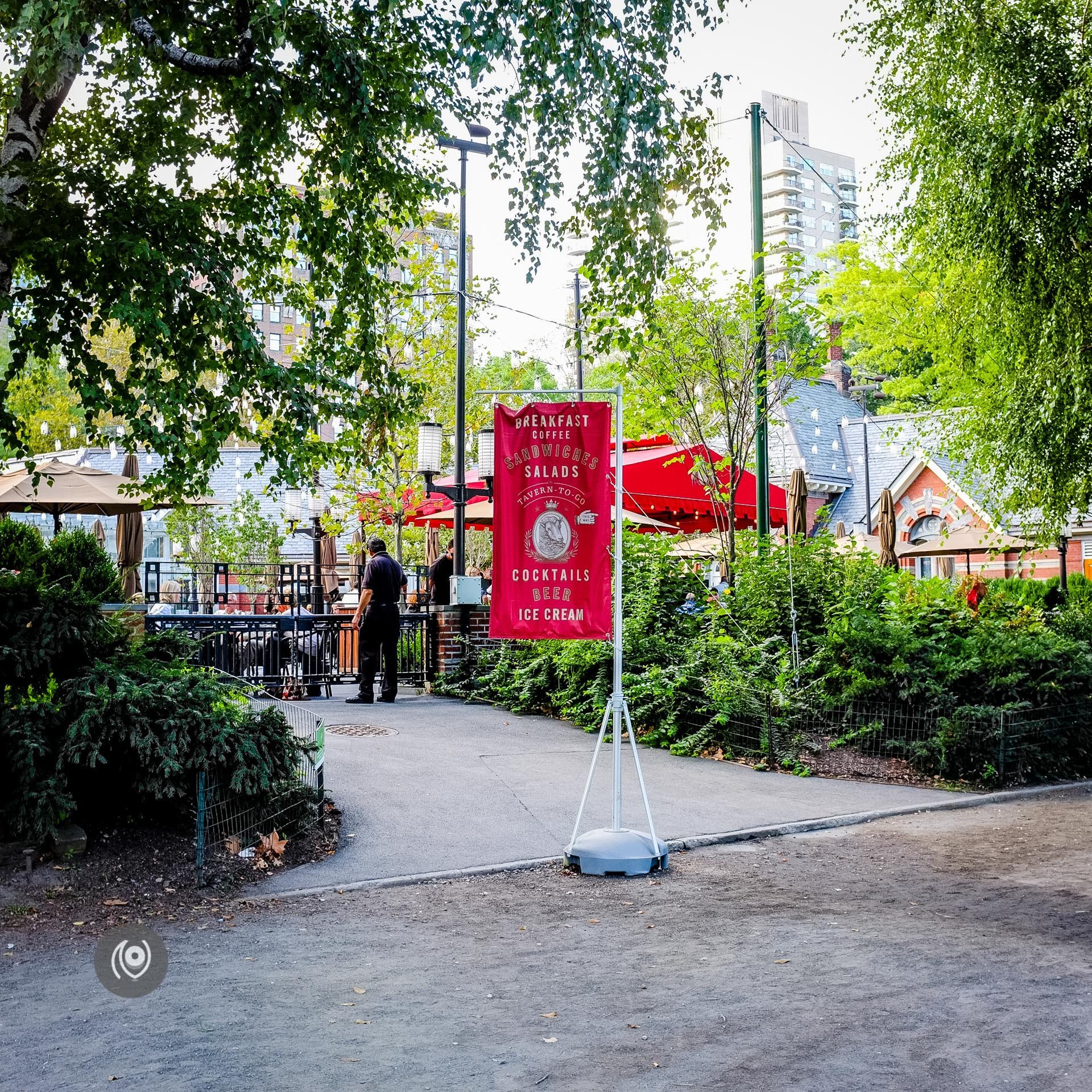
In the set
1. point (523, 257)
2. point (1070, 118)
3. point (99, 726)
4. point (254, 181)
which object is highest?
point (1070, 118)

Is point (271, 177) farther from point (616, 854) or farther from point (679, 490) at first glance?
point (679, 490)

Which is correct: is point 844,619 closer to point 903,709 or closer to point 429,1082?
point 903,709

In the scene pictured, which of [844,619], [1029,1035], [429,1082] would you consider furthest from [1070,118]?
[429,1082]

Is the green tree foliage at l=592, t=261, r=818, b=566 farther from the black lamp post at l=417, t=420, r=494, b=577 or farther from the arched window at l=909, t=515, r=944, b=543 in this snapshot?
the arched window at l=909, t=515, r=944, b=543

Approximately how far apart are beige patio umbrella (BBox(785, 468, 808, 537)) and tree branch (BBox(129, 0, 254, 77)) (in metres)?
10.6

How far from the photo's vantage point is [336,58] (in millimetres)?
6695

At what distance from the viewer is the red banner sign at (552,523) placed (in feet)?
23.6

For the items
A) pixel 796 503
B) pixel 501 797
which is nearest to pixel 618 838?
pixel 501 797

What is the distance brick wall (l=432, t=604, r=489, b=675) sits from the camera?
14.7 m

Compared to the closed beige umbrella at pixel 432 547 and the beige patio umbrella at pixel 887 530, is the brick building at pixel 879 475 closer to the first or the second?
the beige patio umbrella at pixel 887 530

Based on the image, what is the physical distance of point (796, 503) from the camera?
17531mm

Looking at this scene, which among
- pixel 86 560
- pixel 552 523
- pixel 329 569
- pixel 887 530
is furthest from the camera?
pixel 887 530

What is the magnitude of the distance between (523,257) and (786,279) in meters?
6.95

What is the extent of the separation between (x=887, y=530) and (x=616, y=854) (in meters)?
16.9
